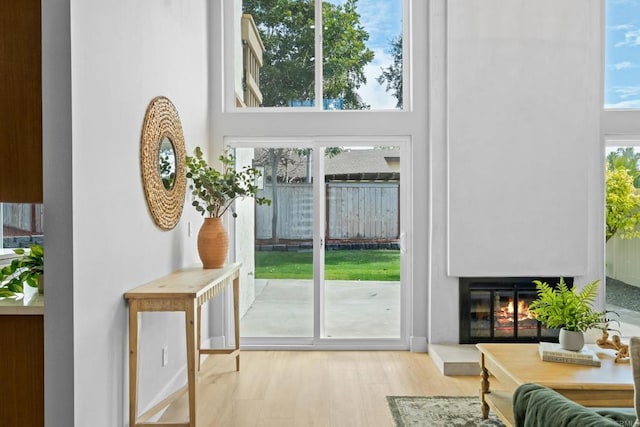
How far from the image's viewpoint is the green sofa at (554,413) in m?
1.58

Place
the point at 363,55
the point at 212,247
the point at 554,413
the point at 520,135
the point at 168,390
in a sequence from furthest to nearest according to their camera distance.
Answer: the point at 363,55
the point at 520,135
the point at 212,247
the point at 168,390
the point at 554,413

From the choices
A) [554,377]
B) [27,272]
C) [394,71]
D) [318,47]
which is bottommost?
[554,377]

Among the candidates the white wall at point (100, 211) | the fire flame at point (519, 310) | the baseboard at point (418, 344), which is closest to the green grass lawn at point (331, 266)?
the baseboard at point (418, 344)

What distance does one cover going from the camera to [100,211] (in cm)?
264

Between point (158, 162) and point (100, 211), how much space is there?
95cm

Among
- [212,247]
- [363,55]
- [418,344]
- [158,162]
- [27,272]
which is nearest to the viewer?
[27,272]

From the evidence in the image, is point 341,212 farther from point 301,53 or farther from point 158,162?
point 158,162

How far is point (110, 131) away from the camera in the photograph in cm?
276

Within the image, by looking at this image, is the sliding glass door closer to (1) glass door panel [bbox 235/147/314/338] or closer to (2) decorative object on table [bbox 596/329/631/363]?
(1) glass door panel [bbox 235/147/314/338]

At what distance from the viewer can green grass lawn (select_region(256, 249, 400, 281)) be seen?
5215mm

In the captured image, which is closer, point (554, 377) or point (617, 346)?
point (554, 377)

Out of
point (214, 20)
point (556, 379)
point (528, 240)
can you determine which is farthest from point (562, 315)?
point (214, 20)

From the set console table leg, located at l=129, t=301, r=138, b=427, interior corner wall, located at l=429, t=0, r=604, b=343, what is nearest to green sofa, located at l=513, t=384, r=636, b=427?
console table leg, located at l=129, t=301, r=138, b=427

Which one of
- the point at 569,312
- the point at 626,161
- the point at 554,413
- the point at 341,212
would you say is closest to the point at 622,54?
the point at 626,161
